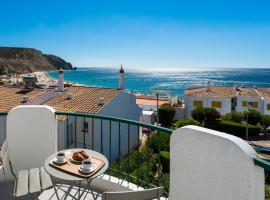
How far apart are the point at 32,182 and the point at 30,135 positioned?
1.27m

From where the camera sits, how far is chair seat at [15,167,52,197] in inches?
131

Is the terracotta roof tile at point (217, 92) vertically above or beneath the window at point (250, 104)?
above

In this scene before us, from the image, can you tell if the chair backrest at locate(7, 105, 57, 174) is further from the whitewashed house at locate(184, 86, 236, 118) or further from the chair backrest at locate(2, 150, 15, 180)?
the whitewashed house at locate(184, 86, 236, 118)

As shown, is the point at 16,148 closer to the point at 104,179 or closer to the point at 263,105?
the point at 104,179

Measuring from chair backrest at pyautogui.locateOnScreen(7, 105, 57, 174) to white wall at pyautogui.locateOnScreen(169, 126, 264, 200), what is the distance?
2.33m

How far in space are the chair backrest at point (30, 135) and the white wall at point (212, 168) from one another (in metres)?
2.33

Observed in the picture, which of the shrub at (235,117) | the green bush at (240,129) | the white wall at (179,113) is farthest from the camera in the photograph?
the white wall at (179,113)

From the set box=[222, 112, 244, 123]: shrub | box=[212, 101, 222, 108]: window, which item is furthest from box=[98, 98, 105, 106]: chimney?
box=[212, 101, 222, 108]: window

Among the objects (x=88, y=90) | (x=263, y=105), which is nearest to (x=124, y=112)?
(x=88, y=90)

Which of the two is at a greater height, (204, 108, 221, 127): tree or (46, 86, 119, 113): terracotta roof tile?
(46, 86, 119, 113): terracotta roof tile

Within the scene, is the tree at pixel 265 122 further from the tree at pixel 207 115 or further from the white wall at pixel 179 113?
the white wall at pixel 179 113

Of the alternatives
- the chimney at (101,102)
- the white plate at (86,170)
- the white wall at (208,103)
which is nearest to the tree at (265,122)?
the white wall at (208,103)

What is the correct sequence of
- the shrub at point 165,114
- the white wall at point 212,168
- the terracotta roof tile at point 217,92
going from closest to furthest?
the white wall at point 212,168 → the shrub at point 165,114 → the terracotta roof tile at point 217,92

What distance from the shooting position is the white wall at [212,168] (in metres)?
2.21
